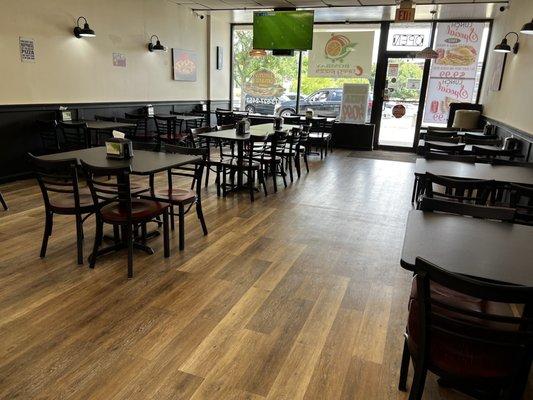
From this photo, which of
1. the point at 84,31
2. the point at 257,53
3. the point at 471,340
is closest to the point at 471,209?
the point at 471,340

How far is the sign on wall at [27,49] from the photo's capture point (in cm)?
545

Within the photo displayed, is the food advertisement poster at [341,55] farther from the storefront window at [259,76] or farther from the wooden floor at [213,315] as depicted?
the wooden floor at [213,315]

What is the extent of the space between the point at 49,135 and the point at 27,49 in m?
1.20

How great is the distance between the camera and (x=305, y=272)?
3.22 meters

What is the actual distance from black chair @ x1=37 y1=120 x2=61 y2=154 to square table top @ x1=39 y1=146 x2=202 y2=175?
7.59ft

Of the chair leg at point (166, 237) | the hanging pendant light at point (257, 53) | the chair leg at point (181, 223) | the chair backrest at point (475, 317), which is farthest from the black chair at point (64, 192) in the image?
the hanging pendant light at point (257, 53)

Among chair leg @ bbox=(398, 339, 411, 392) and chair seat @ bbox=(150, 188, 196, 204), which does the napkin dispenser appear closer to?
chair seat @ bbox=(150, 188, 196, 204)

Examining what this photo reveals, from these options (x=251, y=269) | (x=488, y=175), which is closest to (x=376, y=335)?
(x=251, y=269)

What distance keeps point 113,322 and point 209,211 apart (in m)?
2.32

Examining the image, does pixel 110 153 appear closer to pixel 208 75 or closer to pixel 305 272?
pixel 305 272

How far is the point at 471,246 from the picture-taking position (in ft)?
5.98

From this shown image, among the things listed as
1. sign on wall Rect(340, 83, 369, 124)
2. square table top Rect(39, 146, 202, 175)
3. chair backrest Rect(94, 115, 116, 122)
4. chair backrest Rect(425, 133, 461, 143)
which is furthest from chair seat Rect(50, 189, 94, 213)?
sign on wall Rect(340, 83, 369, 124)

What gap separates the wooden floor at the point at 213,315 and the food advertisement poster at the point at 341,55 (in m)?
6.37

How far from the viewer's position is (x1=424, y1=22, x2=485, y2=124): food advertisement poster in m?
8.69
